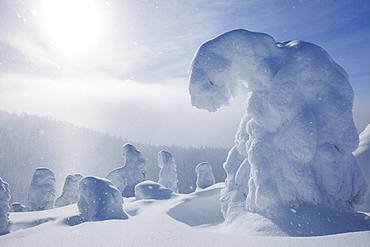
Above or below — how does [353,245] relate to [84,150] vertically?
below

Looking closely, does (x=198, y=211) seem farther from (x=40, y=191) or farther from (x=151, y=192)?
(x=40, y=191)

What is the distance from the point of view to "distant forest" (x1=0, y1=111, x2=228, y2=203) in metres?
52.1

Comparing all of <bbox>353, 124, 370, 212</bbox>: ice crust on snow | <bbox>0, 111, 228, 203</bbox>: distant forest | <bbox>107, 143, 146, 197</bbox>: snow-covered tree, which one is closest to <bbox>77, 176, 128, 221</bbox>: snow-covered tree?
<bbox>353, 124, 370, 212</bbox>: ice crust on snow

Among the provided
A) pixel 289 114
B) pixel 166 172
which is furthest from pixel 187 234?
pixel 166 172

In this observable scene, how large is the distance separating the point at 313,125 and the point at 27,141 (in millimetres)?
79092

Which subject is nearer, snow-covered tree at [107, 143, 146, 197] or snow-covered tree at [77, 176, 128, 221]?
snow-covered tree at [77, 176, 128, 221]

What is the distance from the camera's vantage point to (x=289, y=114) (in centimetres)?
630

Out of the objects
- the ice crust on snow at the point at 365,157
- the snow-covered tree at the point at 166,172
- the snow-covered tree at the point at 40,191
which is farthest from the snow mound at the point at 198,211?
the snow-covered tree at the point at 40,191

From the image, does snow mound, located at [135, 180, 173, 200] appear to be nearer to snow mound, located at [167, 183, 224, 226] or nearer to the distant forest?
snow mound, located at [167, 183, 224, 226]

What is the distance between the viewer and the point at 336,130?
6.52 m

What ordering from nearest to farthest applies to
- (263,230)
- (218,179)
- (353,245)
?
(353,245) → (263,230) → (218,179)

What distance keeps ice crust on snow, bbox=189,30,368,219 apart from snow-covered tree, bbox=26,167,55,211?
2045cm

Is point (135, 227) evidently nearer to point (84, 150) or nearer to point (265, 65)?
point (265, 65)

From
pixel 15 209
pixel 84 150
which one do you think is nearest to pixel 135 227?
pixel 15 209
